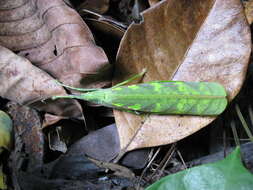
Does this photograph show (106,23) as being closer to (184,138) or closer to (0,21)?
(0,21)

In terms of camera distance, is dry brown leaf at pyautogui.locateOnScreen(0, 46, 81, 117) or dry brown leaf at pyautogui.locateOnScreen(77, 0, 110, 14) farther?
dry brown leaf at pyautogui.locateOnScreen(77, 0, 110, 14)

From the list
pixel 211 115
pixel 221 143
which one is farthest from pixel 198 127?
pixel 221 143

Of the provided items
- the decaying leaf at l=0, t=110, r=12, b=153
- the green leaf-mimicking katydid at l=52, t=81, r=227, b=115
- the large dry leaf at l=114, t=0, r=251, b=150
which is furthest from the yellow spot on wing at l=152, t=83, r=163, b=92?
the decaying leaf at l=0, t=110, r=12, b=153

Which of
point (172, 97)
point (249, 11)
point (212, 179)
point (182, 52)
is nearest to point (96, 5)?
point (182, 52)

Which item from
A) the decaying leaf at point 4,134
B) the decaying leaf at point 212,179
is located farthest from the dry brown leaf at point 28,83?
the decaying leaf at point 212,179

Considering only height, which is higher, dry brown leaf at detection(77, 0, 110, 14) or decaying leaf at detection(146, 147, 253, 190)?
dry brown leaf at detection(77, 0, 110, 14)

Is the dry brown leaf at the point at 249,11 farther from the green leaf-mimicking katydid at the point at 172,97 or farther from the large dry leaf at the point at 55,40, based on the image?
the large dry leaf at the point at 55,40

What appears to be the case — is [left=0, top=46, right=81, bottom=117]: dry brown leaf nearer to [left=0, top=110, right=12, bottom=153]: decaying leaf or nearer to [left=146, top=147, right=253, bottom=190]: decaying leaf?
[left=0, top=110, right=12, bottom=153]: decaying leaf
